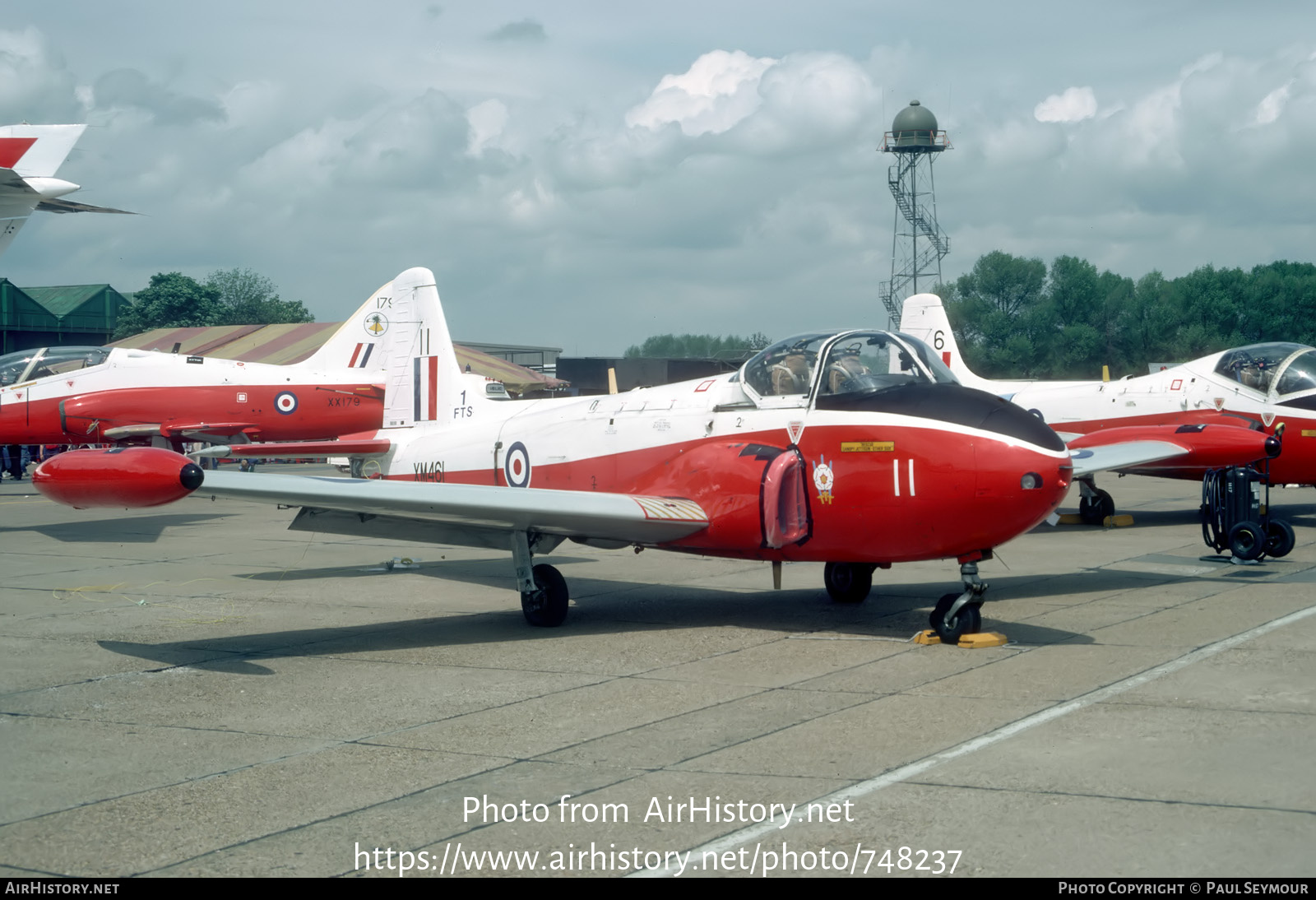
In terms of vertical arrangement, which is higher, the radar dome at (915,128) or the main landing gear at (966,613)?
the radar dome at (915,128)

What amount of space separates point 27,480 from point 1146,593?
101 ft

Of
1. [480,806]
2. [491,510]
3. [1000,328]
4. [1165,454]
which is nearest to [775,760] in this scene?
[480,806]

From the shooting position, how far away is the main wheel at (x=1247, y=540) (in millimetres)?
12438

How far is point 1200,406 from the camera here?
17312 millimetres

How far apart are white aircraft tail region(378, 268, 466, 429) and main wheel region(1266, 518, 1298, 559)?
9.18 meters

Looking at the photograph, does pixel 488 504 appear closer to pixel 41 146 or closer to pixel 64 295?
pixel 41 146

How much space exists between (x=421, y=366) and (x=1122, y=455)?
8064 millimetres

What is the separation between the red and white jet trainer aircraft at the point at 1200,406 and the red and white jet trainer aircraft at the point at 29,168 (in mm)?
14915

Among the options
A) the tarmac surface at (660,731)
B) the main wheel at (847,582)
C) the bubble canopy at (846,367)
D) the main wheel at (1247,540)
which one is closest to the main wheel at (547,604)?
the tarmac surface at (660,731)

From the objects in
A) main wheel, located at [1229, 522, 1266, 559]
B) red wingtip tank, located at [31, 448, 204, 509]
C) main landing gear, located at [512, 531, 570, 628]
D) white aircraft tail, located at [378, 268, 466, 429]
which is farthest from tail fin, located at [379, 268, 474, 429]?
main wheel, located at [1229, 522, 1266, 559]

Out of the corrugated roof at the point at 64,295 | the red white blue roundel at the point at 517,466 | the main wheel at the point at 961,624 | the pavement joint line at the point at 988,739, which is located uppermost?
the corrugated roof at the point at 64,295

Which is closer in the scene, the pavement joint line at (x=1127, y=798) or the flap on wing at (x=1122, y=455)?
the pavement joint line at (x=1127, y=798)

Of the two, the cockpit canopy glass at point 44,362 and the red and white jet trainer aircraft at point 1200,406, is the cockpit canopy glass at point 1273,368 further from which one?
the cockpit canopy glass at point 44,362

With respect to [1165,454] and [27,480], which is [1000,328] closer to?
[27,480]
